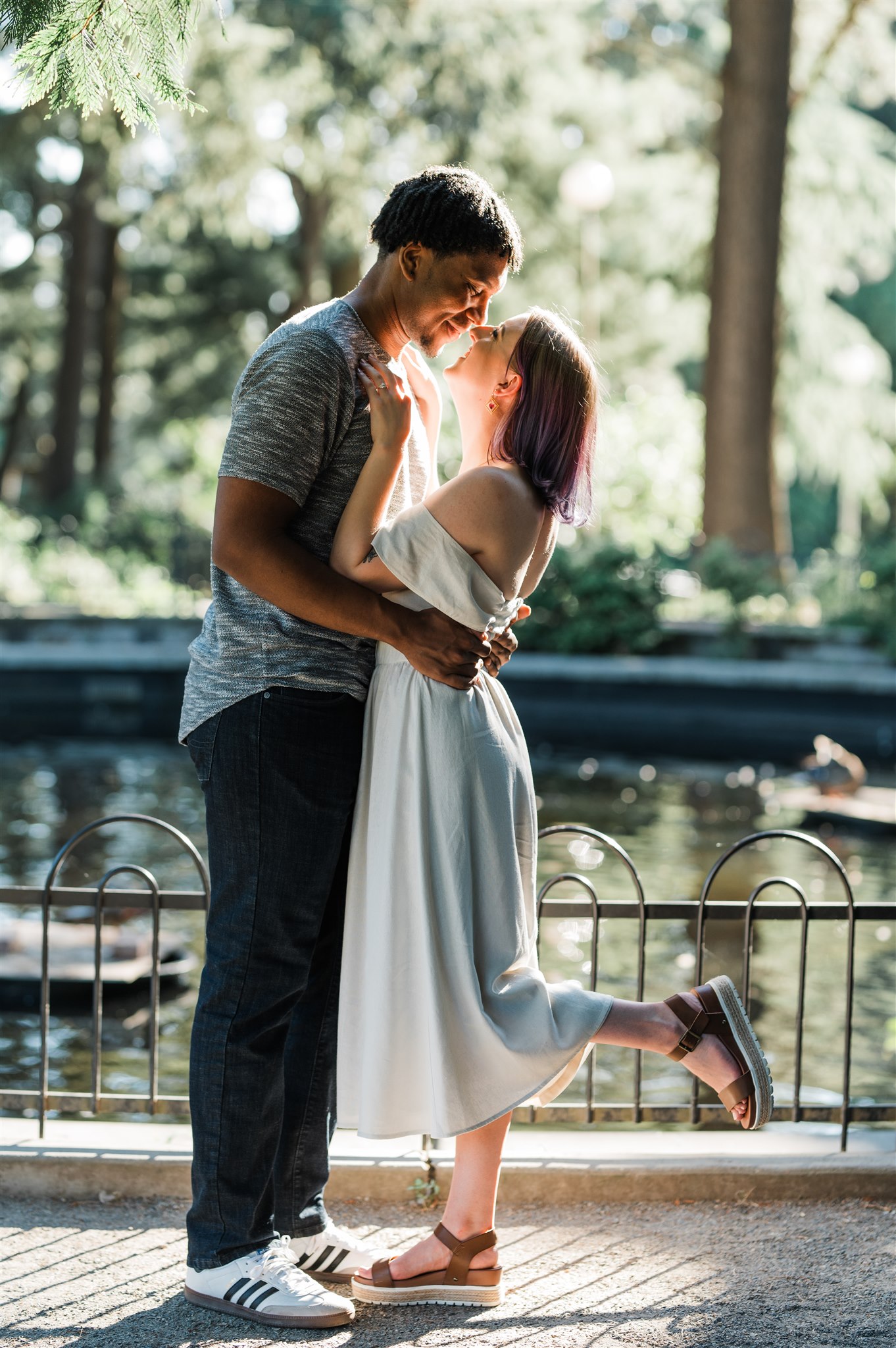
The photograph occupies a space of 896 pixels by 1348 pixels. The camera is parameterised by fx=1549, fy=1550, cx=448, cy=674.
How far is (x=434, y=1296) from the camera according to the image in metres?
3.05

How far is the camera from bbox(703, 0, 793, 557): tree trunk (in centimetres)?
1844

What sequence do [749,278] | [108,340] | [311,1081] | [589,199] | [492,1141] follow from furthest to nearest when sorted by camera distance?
[108,340] < [749,278] < [589,199] < [311,1081] < [492,1141]

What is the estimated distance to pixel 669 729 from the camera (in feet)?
48.6

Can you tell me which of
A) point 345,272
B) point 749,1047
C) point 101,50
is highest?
point 345,272

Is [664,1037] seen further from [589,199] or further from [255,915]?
[589,199]

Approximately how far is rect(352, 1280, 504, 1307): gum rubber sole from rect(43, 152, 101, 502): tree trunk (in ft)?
79.8

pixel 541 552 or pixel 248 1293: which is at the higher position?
pixel 541 552

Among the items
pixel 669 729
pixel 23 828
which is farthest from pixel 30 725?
pixel 669 729

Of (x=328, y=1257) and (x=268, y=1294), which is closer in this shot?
(x=268, y=1294)

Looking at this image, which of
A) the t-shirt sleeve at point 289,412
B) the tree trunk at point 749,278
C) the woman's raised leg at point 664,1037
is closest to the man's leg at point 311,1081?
the woman's raised leg at point 664,1037

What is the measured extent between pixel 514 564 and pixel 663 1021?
3.04ft

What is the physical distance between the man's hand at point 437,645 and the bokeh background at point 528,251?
9.59m

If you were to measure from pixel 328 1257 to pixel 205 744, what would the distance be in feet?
3.66

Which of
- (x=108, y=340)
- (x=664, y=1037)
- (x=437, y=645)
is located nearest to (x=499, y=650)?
(x=437, y=645)
